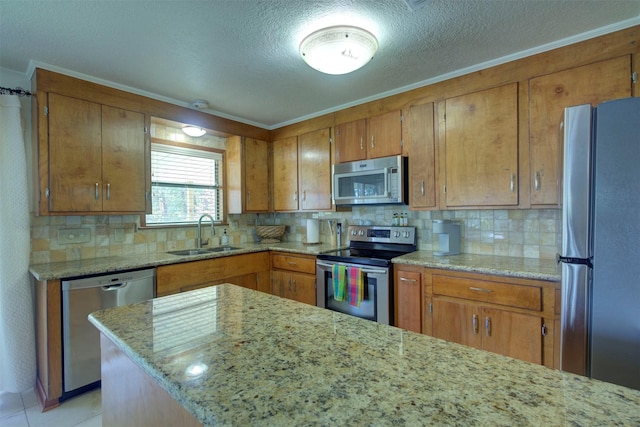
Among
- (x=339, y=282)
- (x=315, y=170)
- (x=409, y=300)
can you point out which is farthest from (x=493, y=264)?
(x=315, y=170)

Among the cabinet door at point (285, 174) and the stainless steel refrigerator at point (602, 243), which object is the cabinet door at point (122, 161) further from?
the stainless steel refrigerator at point (602, 243)

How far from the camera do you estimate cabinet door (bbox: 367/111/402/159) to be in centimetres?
283

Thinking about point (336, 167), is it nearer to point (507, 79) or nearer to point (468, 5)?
point (507, 79)

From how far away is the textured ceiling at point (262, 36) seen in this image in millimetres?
1642

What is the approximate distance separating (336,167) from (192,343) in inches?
99.1

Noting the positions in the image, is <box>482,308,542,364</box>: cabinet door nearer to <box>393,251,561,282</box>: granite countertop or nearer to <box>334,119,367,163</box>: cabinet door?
<box>393,251,561,282</box>: granite countertop

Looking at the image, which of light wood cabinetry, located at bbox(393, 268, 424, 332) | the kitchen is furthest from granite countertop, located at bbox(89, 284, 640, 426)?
the kitchen

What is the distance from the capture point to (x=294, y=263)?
10.4 feet

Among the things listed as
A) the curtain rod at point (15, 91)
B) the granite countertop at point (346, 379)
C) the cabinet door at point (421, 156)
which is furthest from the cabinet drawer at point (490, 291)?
the curtain rod at point (15, 91)

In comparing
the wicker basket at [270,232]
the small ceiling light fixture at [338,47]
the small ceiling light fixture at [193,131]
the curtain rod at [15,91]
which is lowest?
the wicker basket at [270,232]

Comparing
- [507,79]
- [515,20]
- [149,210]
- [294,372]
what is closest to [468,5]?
[515,20]

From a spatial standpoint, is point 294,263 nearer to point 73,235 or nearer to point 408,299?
point 408,299

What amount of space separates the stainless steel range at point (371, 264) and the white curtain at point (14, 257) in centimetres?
220

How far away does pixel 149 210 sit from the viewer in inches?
110
